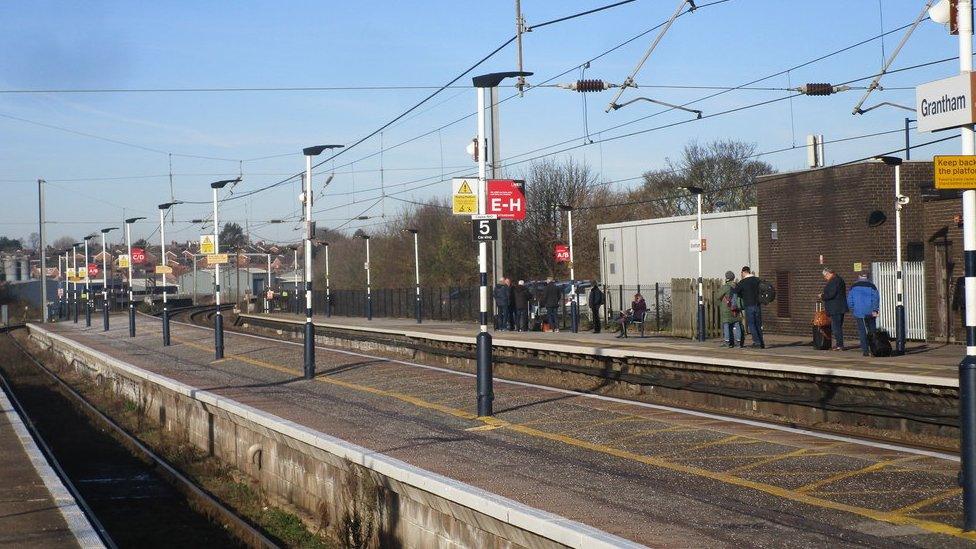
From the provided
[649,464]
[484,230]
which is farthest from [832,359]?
[649,464]

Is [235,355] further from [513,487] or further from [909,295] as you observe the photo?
[513,487]

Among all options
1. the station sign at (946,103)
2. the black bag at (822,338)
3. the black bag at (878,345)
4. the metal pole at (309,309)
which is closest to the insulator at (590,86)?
the metal pole at (309,309)

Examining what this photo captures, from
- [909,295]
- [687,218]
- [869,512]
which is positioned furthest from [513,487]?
[687,218]

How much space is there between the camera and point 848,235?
106 feet

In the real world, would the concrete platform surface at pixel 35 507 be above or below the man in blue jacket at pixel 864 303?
below

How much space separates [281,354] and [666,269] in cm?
1984

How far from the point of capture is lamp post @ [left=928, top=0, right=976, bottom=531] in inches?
349

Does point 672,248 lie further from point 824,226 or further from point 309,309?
point 309,309

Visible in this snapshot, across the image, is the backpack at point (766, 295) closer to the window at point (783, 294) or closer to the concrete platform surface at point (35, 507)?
the window at point (783, 294)

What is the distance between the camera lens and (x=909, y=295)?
29594mm

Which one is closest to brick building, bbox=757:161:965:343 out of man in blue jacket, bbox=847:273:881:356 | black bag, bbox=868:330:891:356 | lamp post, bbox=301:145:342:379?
man in blue jacket, bbox=847:273:881:356

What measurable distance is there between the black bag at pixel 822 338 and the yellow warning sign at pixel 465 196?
1125 centimetres

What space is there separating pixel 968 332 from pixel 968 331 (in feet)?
0.04

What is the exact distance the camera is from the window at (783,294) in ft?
113
